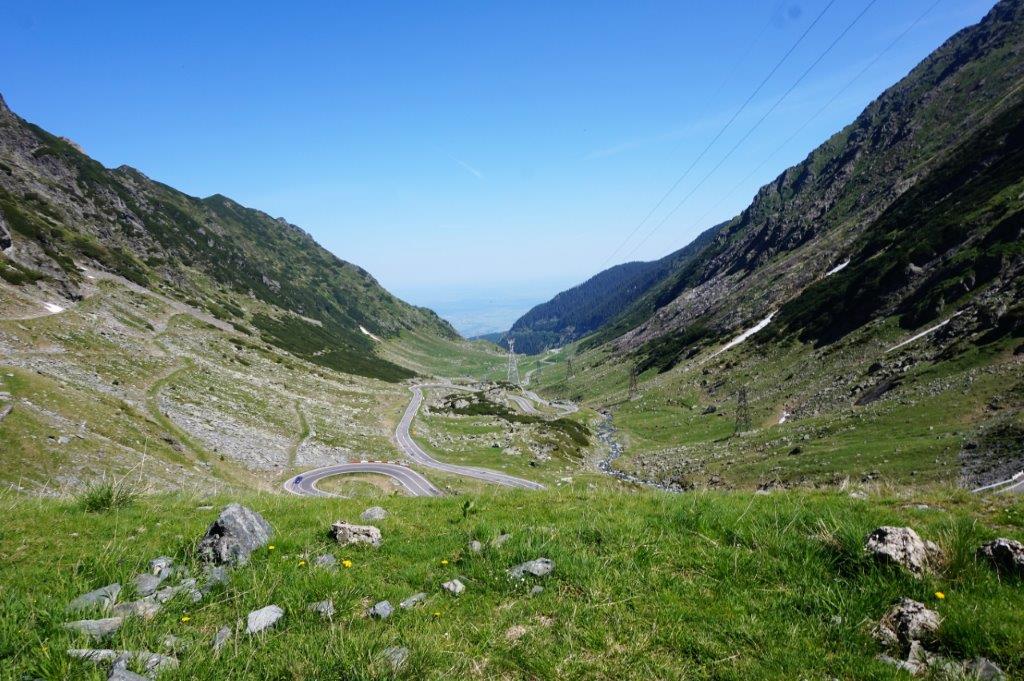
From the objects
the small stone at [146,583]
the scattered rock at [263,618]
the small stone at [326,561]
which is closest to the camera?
the scattered rock at [263,618]

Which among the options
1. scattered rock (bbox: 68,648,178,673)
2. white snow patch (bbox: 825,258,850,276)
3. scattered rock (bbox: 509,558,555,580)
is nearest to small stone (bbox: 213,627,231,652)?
scattered rock (bbox: 68,648,178,673)

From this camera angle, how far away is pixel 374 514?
1092cm

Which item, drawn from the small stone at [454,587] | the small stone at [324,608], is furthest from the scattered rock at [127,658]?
the small stone at [454,587]

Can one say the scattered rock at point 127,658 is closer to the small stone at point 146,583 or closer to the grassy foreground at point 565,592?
the grassy foreground at point 565,592

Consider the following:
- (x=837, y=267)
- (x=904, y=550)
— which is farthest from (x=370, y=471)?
(x=837, y=267)

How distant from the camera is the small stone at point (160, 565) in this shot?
7395 millimetres

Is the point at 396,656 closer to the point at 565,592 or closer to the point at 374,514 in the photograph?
the point at 565,592

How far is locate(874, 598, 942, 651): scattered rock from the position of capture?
5.54 meters

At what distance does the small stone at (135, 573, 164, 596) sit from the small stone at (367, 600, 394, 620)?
3130 millimetres

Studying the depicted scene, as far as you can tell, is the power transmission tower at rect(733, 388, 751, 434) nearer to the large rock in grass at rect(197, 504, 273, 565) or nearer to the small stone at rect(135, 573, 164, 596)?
the large rock in grass at rect(197, 504, 273, 565)

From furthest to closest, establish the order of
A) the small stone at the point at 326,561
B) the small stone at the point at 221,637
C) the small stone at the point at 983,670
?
the small stone at the point at 326,561 < the small stone at the point at 221,637 < the small stone at the point at 983,670

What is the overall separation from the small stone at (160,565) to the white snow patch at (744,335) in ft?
530

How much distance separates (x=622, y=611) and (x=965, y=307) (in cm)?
11351

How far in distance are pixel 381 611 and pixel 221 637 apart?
5.97 ft
